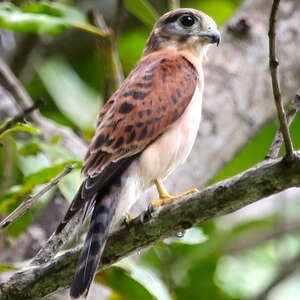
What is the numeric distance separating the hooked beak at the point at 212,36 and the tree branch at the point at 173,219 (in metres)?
1.50

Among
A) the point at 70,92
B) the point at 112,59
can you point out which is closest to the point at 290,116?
the point at 112,59

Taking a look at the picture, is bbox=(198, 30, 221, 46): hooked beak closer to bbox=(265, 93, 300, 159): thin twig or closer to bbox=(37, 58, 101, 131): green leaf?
bbox=(37, 58, 101, 131): green leaf

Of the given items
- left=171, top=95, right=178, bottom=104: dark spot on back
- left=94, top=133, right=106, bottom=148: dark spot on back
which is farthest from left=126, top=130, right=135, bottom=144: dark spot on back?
left=171, top=95, right=178, bottom=104: dark spot on back

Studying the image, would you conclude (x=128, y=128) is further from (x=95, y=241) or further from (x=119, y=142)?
(x=95, y=241)

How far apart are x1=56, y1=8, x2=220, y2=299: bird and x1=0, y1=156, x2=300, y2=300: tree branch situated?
9 centimetres

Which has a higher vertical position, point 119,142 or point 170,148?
point 119,142

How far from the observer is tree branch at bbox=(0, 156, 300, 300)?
93.7 inches

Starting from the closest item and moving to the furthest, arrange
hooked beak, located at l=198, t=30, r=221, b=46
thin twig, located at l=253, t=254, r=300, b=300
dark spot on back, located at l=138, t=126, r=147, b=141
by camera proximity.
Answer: dark spot on back, located at l=138, t=126, r=147, b=141 < hooked beak, located at l=198, t=30, r=221, b=46 < thin twig, located at l=253, t=254, r=300, b=300

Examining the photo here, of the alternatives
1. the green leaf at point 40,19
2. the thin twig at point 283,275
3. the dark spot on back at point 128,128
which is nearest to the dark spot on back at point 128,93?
the dark spot on back at point 128,128

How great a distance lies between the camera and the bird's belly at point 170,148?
3.27 m

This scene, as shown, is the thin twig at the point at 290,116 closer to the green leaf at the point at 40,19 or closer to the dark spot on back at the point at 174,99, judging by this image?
the dark spot on back at the point at 174,99

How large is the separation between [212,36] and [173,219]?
165 centimetres

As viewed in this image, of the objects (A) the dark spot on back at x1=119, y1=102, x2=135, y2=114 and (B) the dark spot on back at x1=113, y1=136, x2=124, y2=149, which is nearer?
(B) the dark spot on back at x1=113, y1=136, x2=124, y2=149

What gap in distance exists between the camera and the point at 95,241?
2.68 metres
